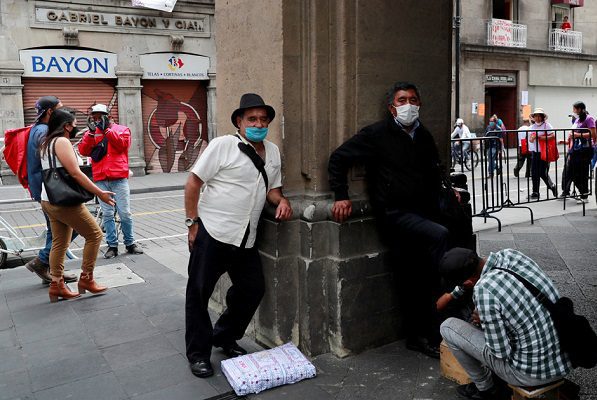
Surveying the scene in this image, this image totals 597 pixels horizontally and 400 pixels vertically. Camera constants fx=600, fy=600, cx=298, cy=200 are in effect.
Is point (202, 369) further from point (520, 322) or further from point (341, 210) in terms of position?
point (520, 322)

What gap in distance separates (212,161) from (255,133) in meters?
0.34

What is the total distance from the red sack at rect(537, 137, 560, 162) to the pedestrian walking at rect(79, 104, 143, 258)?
7043 mm

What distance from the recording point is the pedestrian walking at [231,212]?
12.8ft

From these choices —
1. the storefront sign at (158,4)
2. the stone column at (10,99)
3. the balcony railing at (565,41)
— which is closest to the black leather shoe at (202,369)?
the stone column at (10,99)

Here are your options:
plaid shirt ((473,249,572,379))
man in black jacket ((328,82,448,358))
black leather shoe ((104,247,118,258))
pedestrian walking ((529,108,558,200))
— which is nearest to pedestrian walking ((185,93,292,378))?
man in black jacket ((328,82,448,358))

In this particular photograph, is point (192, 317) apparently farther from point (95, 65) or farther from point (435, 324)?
point (95, 65)

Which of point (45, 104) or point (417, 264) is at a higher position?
point (45, 104)

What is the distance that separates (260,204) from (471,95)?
2538 centimetres

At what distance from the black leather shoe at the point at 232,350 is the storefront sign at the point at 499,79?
26.9 m

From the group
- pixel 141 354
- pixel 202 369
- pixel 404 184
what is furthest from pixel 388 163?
pixel 141 354

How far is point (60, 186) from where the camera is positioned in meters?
5.37

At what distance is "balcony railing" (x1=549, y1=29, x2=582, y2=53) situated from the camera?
1225 inches

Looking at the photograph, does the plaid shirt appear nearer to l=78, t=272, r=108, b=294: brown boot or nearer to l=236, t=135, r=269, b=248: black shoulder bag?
l=236, t=135, r=269, b=248: black shoulder bag

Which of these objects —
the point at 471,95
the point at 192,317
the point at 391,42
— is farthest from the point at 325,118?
the point at 471,95
